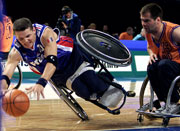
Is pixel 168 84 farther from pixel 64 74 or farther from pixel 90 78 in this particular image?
pixel 64 74

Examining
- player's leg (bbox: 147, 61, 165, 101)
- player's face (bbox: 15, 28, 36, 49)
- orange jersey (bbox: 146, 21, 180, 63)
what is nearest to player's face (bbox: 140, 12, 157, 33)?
orange jersey (bbox: 146, 21, 180, 63)

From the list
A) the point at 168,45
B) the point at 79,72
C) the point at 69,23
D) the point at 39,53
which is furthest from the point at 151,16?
the point at 69,23

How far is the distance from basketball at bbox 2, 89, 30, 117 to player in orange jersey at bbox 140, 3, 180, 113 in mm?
1508

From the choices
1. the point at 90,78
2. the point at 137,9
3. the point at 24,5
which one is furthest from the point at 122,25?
the point at 90,78

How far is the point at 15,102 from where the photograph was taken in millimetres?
3115

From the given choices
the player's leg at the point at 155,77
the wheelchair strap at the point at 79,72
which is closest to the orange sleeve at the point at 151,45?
the player's leg at the point at 155,77

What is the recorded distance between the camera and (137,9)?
17828 mm

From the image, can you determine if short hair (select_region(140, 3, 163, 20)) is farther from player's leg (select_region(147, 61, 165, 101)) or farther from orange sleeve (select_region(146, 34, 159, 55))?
player's leg (select_region(147, 61, 165, 101))

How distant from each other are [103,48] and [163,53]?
0.69m

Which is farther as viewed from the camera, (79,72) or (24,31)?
(79,72)

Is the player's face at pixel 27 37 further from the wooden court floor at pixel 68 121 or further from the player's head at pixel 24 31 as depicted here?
the wooden court floor at pixel 68 121

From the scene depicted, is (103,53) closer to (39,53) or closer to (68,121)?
(39,53)

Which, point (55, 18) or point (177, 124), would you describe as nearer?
point (177, 124)

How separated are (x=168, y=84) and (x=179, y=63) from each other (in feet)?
0.92
